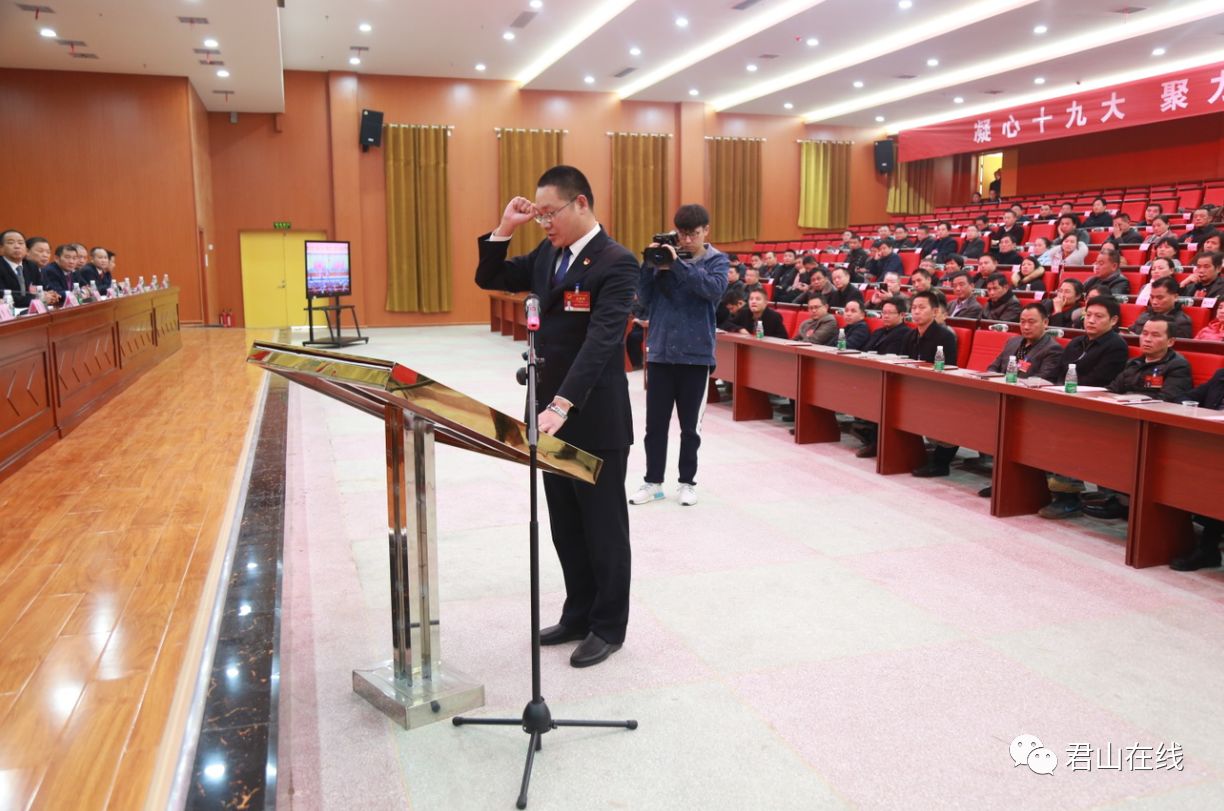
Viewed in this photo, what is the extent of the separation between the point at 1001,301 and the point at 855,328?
1.64m

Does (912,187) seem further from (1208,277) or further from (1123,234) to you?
(1208,277)

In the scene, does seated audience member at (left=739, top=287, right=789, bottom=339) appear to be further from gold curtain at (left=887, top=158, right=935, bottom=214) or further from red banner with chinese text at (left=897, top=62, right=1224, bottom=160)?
gold curtain at (left=887, top=158, right=935, bottom=214)

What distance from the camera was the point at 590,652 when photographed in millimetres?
2521

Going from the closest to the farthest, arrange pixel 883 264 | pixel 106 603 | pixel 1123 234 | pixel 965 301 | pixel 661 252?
1. pixel 106 603
2. pixel 661 252
3. pixel 965 301
4. pixel 1123 234
5. pixel 883 264

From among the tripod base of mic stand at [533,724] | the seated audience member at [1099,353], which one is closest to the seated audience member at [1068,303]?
the seated audience member at [1099,353]

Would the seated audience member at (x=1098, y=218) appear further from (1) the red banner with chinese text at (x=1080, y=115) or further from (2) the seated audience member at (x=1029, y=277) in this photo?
(2) the seated audience member at (x=1029, y=277)

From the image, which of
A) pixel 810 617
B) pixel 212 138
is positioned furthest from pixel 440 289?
pixel 810 617

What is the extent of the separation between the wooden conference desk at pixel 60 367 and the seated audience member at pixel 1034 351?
15.5 feet

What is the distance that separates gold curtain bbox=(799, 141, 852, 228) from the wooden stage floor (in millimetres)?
14337

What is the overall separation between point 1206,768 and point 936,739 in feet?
1.84

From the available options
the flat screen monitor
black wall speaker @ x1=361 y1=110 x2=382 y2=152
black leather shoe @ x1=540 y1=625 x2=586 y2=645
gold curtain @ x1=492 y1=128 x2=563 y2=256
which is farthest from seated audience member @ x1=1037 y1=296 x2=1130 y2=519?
black wall speaker @ x1=361 y1=110 x2=382 y2=152

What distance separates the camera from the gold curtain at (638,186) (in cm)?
1590

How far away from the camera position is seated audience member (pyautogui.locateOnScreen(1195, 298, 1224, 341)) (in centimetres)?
535

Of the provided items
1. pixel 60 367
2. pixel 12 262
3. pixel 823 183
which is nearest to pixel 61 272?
pixel 12 262
